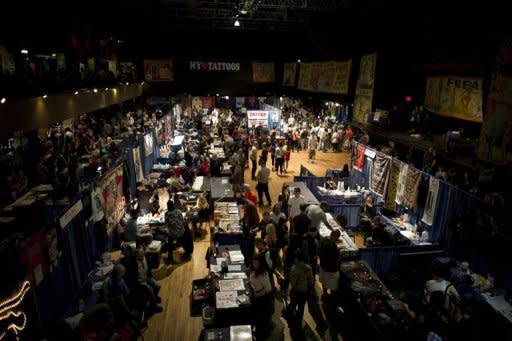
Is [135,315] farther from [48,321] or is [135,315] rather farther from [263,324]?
[263,324]

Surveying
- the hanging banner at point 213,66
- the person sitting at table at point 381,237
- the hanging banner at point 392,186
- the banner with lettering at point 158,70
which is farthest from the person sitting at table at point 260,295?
the hanging banner at point 213,66

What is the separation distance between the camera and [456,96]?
1063cm

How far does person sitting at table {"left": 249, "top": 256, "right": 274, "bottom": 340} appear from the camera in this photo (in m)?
5.57

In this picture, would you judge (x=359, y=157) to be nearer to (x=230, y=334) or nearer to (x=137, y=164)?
(x=137, y=164)

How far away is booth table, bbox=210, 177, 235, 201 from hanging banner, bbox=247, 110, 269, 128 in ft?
34.8

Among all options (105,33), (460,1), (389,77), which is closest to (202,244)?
(389,77)

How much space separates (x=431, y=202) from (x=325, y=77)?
682cm

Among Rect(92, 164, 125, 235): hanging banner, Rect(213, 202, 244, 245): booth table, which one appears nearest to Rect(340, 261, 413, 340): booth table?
Rect(213, 202, 244, 245): booth table

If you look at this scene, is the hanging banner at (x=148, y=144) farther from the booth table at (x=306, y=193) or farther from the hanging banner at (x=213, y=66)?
the booth table at (x=306, y=193)

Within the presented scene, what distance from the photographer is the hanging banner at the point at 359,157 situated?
493 inches

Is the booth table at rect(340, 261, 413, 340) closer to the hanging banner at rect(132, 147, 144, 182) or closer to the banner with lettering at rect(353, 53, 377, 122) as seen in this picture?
the banner with lettering at rect(353, 53, 377, 122)

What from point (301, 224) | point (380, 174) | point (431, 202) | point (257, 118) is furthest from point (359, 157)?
point (257, 118)

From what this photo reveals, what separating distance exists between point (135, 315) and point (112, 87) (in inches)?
489

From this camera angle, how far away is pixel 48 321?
549cm
